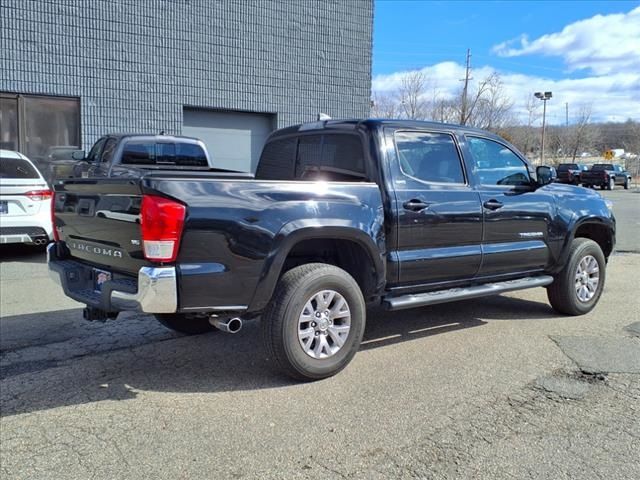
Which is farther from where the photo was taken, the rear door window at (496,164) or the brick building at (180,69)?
the brick building at (180,69)

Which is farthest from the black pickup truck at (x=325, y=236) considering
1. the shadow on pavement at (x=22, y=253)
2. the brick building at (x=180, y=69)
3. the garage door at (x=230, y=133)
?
the garage door at (x=230, y=133)

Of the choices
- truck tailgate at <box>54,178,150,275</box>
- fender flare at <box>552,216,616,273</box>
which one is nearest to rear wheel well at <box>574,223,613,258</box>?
fender flare at <box>552,216,616,273</box>

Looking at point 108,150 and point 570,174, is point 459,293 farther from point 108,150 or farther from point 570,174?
point 570,174

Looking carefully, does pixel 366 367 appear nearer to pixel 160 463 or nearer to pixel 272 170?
pixel 160 463

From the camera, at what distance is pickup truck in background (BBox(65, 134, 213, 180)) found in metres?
9.74

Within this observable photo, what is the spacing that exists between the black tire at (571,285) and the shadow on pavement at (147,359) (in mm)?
191

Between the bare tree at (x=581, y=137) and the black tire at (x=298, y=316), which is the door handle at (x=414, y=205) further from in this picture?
the bare tree at (x=581, y=137)

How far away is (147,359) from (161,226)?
5.80 feet

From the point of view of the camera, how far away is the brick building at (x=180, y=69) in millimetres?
13797

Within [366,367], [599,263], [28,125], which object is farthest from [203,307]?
[28,125]

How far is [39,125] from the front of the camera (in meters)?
14.1

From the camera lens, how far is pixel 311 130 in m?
5.59

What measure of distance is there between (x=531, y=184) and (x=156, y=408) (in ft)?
14.2

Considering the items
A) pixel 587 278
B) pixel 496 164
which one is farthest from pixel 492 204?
pixel 587 278
